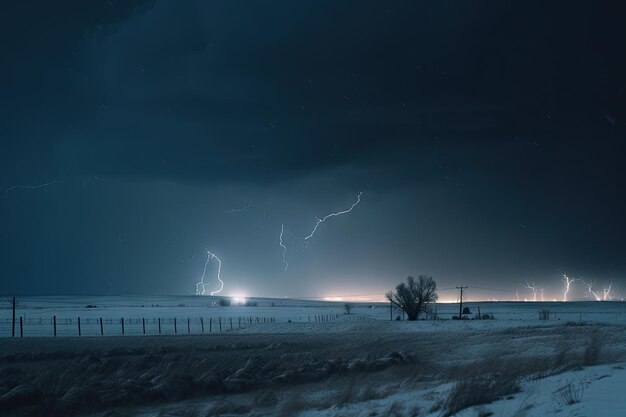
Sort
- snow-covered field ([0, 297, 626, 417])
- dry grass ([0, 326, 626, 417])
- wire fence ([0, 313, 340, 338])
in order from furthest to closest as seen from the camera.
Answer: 1. wire fence ([0, 313, 340, 338])
2. dry grass ([0, 326, 626, 417])
3. snow-covered field ([0, 297, 626, 417])

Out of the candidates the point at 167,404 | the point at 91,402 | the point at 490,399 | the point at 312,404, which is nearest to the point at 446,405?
the point at 490,399

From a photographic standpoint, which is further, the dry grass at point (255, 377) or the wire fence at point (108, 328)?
the wire fence at point (108, 328)

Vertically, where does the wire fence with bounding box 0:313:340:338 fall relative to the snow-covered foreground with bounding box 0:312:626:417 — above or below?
below

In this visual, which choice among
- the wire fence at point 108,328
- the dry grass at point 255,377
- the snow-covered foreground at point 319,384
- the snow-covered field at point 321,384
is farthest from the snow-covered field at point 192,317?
the snow-covered foreground at point 319,384

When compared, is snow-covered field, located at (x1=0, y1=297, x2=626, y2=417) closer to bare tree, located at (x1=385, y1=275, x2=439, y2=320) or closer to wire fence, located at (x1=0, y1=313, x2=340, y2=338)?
wire fence, located at (x1=0, y1=313, x2=340, y2=338)

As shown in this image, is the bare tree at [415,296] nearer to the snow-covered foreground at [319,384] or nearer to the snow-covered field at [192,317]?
the snow-covered field at [192,317]

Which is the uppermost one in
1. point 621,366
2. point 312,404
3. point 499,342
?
point 621,366

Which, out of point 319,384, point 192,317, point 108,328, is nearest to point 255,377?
point 319,384

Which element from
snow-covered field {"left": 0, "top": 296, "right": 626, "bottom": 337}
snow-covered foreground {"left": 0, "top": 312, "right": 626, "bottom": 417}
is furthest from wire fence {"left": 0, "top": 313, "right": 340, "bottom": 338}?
snow-covered foreground {"left": 0, "top": 312, "right": 626, "bottom": 417}

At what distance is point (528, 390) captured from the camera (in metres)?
10.1

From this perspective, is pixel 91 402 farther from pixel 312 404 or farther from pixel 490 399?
pixel 490 399

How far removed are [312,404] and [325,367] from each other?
5.71 m

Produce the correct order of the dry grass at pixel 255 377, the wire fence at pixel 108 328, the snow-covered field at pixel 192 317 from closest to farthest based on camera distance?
the dry grass at pixel 255 377 < the wire fence at pixel 108 328 < the snow-covered field at pixel 192 317

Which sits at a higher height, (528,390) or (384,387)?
(528,390)
